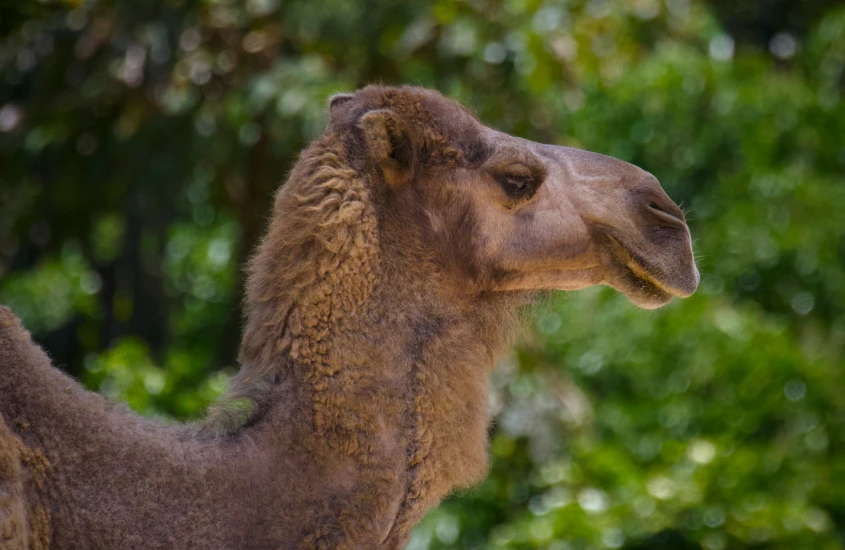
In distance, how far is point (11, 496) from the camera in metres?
2.30

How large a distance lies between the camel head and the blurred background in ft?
8.49

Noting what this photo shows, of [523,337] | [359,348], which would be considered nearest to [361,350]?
[359,348]

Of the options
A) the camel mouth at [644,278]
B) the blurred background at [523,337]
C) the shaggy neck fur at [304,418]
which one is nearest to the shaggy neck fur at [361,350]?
the shaggy neck fur at [304,418]

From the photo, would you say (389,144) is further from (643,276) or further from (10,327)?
(10,327)

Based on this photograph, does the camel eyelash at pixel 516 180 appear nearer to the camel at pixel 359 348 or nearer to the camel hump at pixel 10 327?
the camel at pixel 359 348

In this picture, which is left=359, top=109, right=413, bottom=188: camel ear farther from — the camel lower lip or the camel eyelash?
the camel lower lip

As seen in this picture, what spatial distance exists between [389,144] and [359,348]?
515 millimetres

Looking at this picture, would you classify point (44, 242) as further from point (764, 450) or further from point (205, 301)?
point (764, 450)

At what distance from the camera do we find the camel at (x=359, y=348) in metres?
2.45

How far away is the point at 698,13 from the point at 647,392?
17.0ft

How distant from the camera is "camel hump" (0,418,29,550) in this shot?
2244 mm

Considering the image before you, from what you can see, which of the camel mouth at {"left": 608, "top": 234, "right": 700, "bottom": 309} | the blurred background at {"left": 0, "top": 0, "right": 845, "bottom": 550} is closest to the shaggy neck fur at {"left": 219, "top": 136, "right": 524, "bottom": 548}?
the camel mouth at {"left": 608, "top": 234, "right": 700, "bottom": 309}

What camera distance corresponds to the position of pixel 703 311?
8.59m

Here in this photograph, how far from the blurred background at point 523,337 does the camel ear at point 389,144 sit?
2738mm
